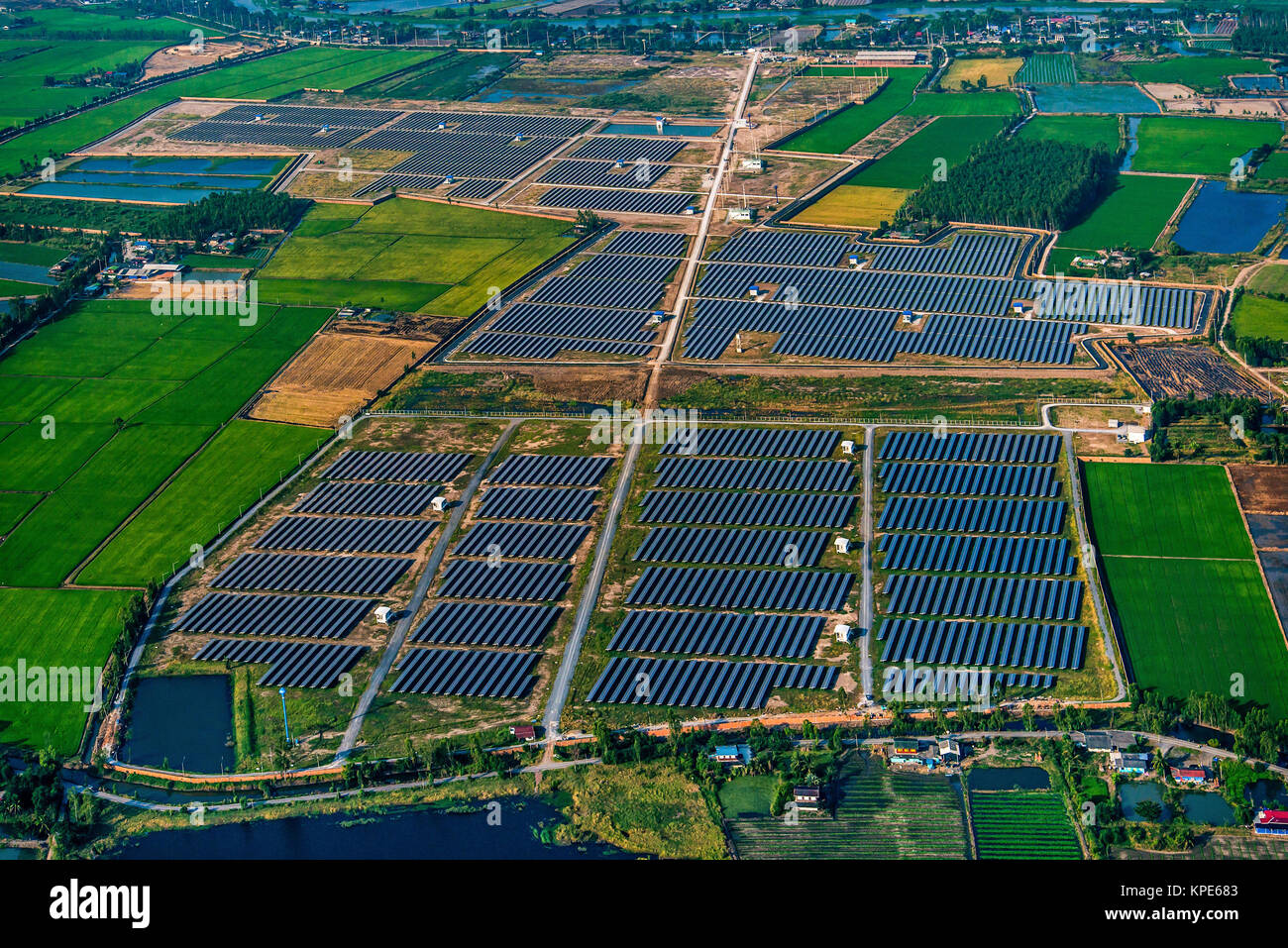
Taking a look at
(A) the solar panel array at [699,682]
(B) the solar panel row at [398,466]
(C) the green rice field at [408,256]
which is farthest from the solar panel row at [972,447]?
(C) the green rice field at [408,256]

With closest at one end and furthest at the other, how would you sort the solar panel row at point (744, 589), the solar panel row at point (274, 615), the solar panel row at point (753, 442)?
the solar panel row at point (744, 589), the solar panel row at point (274, 615), the solar panel row at point (753, 442)

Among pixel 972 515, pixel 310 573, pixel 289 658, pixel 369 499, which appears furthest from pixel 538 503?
pixel 972 515

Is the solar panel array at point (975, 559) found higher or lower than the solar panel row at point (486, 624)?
higher

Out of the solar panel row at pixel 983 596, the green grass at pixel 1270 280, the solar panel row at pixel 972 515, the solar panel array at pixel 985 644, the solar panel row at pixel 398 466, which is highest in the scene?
the green grass at pixel 1270 280

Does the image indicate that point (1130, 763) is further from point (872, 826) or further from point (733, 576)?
point (733, 576)

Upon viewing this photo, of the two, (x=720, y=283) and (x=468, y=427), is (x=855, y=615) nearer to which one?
(x=468, y=427)

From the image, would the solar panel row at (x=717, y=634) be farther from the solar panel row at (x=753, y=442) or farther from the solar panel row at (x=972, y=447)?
the solar panel row at (x=972, y=447)
